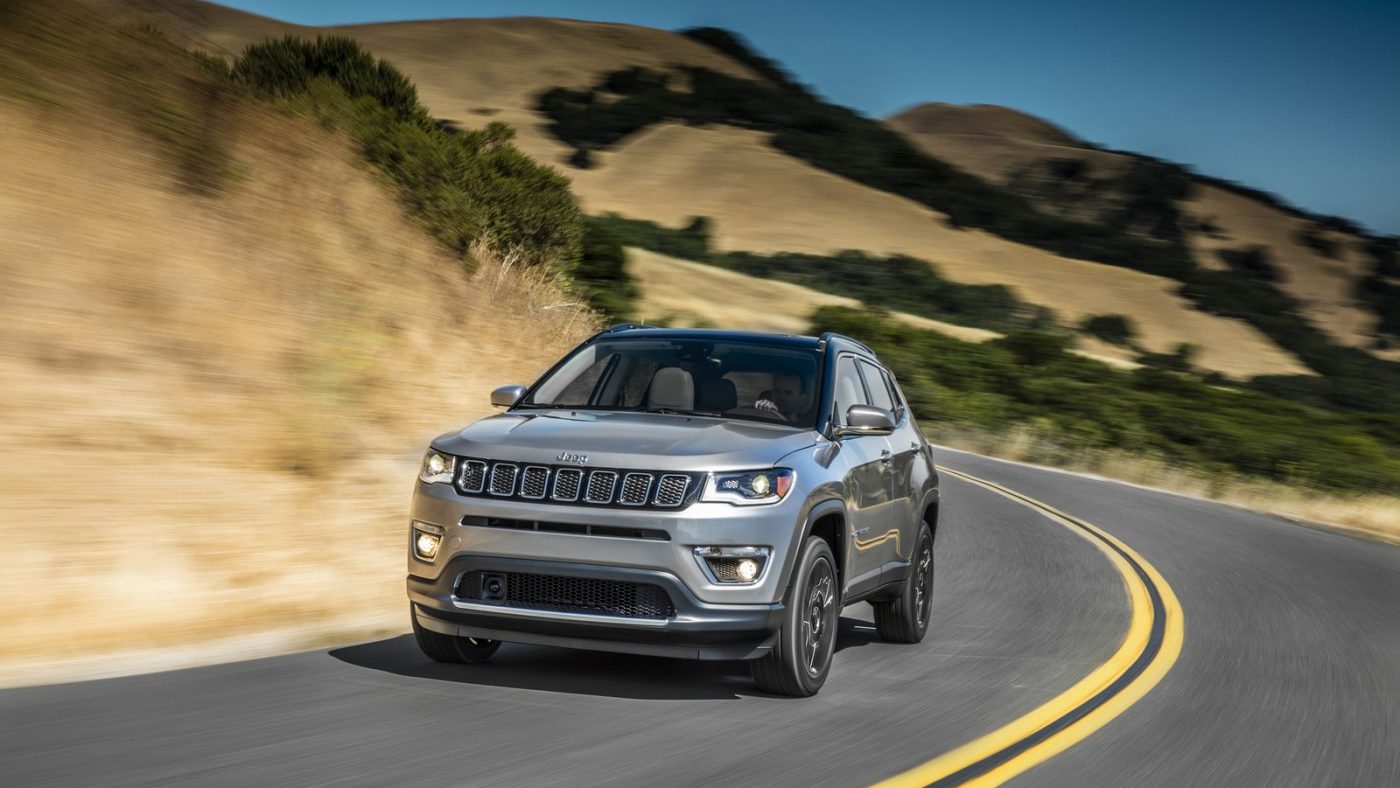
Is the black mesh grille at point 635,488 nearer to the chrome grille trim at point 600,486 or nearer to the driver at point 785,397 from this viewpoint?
the chrome grille trim at point 600,486

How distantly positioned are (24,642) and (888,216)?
86.9 m

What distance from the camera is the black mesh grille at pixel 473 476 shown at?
6969mm

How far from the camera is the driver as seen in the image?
8.09m

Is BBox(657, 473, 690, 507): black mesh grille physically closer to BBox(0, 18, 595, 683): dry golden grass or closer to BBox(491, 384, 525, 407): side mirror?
BBox(491, 384, 525, 407): side mirror

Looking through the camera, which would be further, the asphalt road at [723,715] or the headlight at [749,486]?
the headlight at [749,486]

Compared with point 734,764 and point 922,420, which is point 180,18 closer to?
point 734,764

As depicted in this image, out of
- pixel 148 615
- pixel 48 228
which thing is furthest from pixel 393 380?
pixel 148 615

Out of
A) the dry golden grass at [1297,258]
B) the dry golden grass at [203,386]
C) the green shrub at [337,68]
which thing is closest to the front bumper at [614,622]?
the dry golden grass at [203,386]

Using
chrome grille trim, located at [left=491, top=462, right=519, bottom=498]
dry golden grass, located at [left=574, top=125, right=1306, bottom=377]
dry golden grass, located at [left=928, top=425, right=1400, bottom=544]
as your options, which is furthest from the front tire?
dry golden grass, located at [left=574, top=125, right=1306, bottom=377]

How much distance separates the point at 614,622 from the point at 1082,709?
2.47m

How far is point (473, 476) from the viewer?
7008mm

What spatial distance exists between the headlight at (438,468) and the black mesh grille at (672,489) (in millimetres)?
1035

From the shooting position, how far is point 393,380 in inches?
603

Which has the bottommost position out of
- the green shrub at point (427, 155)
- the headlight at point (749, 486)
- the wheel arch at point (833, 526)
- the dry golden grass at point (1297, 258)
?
the wheel arch at point (833, 526)
